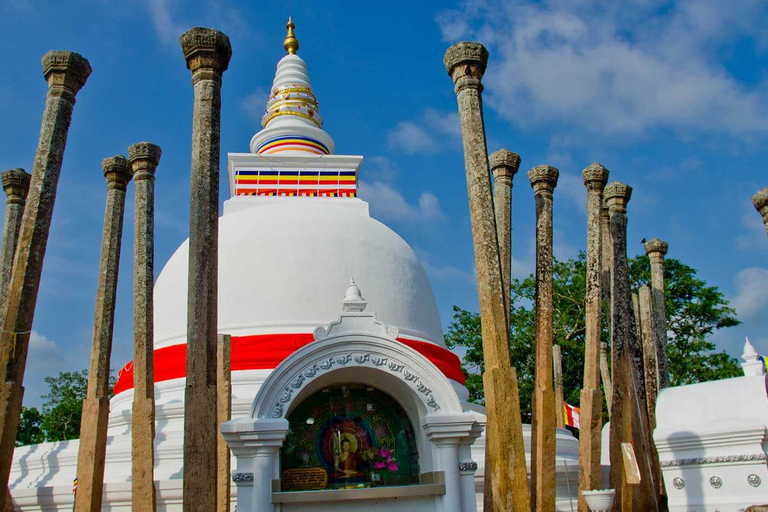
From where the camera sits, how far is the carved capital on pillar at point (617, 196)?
1097cm

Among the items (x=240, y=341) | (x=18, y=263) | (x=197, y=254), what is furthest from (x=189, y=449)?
(x=240, y=341)

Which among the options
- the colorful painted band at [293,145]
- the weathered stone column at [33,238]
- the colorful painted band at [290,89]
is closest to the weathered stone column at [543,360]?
the weathered stone column at [33,238]

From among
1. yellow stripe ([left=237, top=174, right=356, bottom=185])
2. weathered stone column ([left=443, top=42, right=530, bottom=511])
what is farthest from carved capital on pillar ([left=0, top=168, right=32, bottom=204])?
yellow stripe ([left=237, top=174, right=356, bottom=185])

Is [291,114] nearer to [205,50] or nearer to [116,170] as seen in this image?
[116,170]

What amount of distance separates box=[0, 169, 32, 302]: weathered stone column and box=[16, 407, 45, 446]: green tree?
21870mm

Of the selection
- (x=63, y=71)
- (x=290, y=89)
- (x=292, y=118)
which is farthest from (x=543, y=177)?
(x=290, y=89)


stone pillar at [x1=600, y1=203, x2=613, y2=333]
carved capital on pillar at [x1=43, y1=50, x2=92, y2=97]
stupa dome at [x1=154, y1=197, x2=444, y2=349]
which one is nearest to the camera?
carved capital on pillar at [x1=43, y1=50, x2=92, y2=97]

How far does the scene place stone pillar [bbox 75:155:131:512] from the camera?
28.5 ft

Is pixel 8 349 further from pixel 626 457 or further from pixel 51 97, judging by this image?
pixel 626 457

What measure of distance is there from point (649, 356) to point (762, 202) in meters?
3.52

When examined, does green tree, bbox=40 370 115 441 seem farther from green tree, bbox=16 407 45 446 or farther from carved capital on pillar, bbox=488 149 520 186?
carved capital on pillar, bbox=488 149 520 186

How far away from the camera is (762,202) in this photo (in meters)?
10.0

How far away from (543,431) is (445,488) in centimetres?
141

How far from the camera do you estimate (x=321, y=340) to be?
8719 mm
